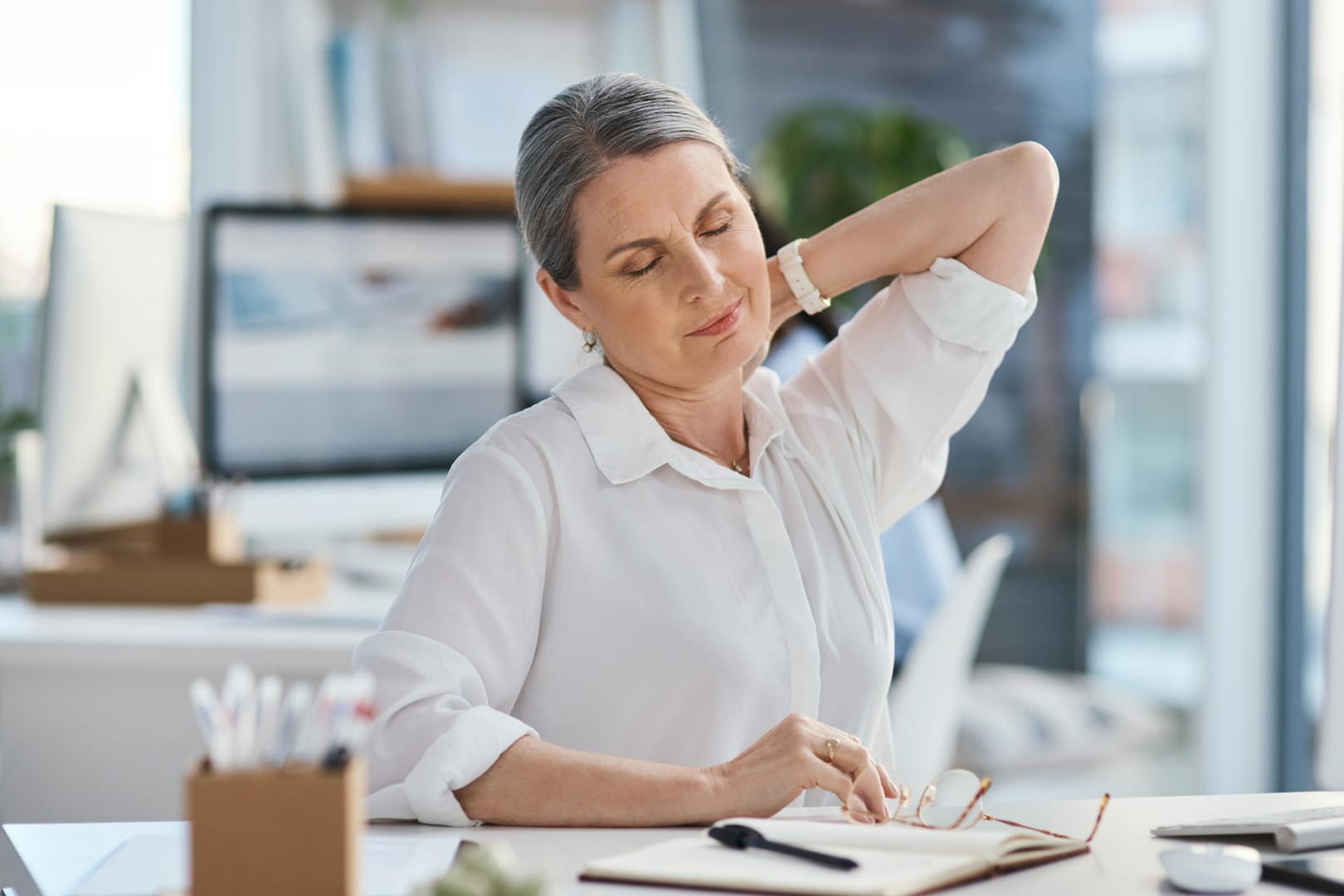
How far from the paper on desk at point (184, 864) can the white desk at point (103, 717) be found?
39.0 inches

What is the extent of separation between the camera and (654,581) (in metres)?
1.30

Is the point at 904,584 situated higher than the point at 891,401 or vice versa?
the point at 891,401

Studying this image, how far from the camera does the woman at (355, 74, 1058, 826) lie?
1.11 m

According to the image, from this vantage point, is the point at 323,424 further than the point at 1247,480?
No

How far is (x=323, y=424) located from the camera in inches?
98.7

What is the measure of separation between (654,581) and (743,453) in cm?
23

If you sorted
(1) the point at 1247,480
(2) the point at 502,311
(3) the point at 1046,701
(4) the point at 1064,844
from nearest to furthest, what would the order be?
(4) the point at 1064,844
(2) the point at 502,311
(1) the point at 1247,480
(3) the point at 1046,701

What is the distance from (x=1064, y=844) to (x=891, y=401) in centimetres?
58

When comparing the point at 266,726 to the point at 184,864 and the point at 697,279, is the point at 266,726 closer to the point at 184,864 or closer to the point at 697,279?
the point at 184,864

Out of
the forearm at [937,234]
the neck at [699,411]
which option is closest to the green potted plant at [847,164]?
the forearm at [937,234]

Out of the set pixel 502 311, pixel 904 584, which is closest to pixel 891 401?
pixel 904 584

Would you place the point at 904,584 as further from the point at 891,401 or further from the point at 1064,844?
the point at 1064,844

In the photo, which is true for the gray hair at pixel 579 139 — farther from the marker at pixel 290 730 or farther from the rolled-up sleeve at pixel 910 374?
the marker at pixel 290 730

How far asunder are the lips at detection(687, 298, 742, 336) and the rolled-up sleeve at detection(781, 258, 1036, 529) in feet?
0.63
